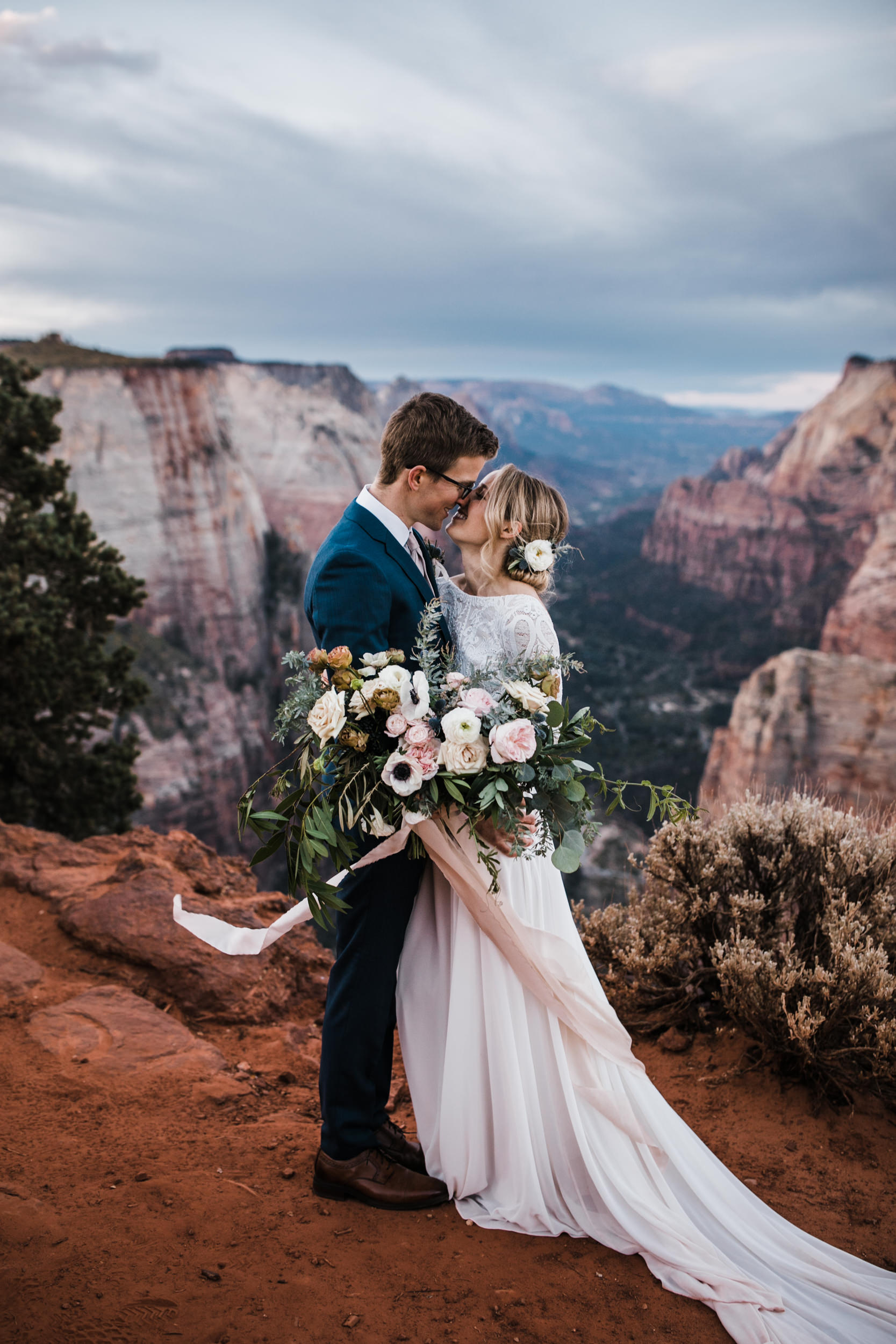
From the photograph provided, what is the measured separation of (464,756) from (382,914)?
2.80 feet

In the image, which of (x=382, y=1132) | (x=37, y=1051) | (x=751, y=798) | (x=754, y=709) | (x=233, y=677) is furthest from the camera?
(x=233, y=677)

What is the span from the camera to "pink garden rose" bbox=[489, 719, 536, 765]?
276 cm

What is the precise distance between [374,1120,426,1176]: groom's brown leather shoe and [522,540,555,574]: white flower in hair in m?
2.29

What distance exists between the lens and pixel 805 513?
291 ft

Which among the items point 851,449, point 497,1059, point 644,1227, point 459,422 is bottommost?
point 644,1227

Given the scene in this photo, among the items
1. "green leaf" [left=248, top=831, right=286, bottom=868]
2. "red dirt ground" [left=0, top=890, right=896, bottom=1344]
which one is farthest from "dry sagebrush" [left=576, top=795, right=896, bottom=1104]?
"green leaf" [left=248, top=831, right=286, bottom=868]

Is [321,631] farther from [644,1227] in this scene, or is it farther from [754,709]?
[754,709]

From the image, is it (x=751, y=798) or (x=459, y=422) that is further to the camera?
(x=751, y=798)

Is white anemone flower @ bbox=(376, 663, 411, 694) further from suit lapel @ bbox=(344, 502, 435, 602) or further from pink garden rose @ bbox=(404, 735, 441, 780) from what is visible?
suit lapel @ bbox=(344, 502, 435, 602)

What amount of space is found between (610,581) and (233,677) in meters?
57.9

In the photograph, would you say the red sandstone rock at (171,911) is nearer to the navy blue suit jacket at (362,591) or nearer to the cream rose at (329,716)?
the navy blue suit jacket at (362,591)

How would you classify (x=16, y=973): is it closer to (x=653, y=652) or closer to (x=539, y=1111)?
(x=539, y=1111)

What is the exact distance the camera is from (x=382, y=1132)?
11.1 feet

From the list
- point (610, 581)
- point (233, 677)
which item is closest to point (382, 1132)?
point (233, 677)
